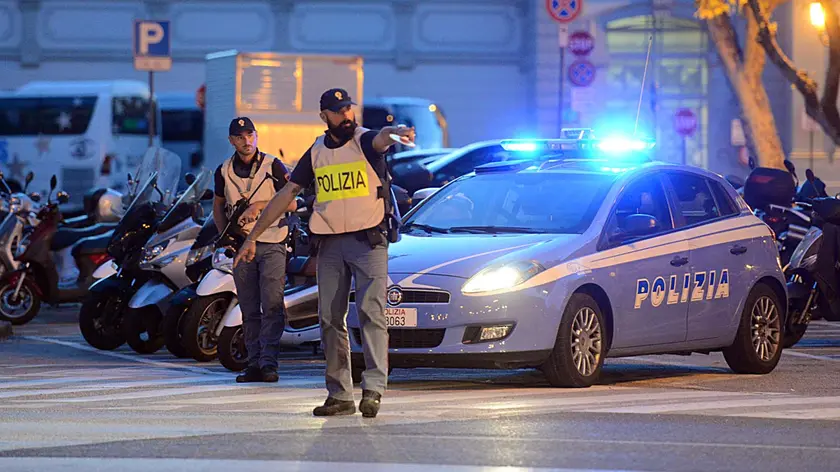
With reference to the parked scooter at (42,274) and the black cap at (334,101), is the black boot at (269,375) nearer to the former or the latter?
the black cap at (334,101)

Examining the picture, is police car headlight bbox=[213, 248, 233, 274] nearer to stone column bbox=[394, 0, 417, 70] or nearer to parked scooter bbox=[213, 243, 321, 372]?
parked scooter bbox=[213, 243, 321, 372]

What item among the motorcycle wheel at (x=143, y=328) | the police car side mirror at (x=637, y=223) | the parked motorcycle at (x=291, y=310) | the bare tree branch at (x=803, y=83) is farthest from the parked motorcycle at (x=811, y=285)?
the bare tree branch at (x=803, y=83)

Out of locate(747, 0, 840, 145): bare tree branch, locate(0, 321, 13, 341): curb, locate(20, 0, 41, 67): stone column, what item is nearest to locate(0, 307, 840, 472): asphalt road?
locate(0, 321, 13, 341): curb

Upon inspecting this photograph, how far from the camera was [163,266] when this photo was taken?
1502 centimetres

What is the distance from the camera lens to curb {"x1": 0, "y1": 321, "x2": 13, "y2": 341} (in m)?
17.6

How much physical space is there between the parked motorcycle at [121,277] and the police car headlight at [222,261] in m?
1.49

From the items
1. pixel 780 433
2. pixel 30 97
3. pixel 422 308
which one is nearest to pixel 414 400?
pixel 422 308

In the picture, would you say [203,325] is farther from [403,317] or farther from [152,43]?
[152,43]

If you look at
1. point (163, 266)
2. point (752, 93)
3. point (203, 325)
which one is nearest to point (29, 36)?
point (752, 93)

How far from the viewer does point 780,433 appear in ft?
30.9

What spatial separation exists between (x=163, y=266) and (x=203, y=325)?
1030mm

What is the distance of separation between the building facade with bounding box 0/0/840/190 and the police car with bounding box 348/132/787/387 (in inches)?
1203

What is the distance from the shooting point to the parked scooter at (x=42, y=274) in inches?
767

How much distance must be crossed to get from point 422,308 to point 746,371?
285 centimetres
